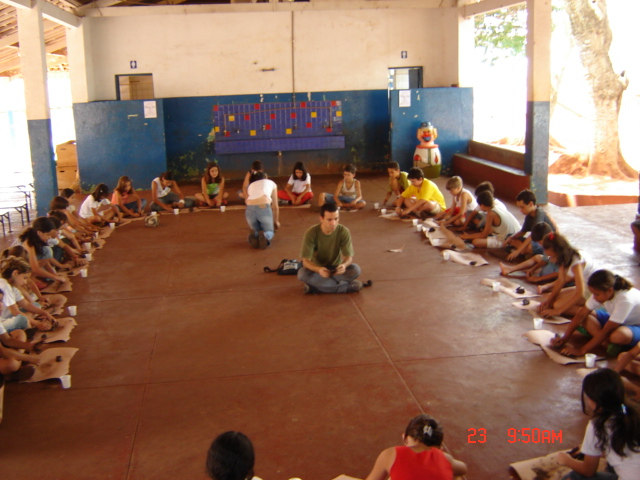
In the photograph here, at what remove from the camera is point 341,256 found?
316 inches

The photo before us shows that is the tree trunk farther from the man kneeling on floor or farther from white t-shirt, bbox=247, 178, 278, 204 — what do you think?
the man kneeling on floor

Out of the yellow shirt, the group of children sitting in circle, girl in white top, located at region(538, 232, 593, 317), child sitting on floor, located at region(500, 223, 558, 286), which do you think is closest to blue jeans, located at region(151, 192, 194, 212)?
the yellow shirt

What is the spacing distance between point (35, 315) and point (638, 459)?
230 inches

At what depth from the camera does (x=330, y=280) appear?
25.7 feet

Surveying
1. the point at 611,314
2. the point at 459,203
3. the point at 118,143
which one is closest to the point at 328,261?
the point at 611,314

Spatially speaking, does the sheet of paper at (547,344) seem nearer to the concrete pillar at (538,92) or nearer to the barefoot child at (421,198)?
the barefoot child at (421,198)

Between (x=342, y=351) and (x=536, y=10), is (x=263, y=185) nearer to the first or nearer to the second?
(x=342, y=351)

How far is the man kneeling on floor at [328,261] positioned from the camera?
7656mm

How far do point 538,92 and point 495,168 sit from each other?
208 centimetres

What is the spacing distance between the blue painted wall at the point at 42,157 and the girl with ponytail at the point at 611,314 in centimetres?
1016

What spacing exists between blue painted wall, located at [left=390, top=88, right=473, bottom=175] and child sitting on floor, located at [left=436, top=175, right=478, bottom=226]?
585 cm

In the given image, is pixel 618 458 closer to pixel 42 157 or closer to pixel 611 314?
pixel 611 314

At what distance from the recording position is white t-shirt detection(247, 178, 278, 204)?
10.4 metres

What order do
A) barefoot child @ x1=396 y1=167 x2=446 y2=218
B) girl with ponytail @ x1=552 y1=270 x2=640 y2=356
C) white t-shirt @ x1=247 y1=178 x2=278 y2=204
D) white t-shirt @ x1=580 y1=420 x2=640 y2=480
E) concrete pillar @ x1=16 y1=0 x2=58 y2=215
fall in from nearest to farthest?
white t-shirt @ x1=580 y1=420 x2=640 y2=480
girl with ponytail @ x1=552 y1=270 x2=640 y2=356
white t-shirt @ x1=247 y1=178 x2=278 y2=204
barefoot child @ x1=396 y1=167 x2=446 y2=218
concrete pillar @ x1=16 y1=0 x2=58 y2=215
